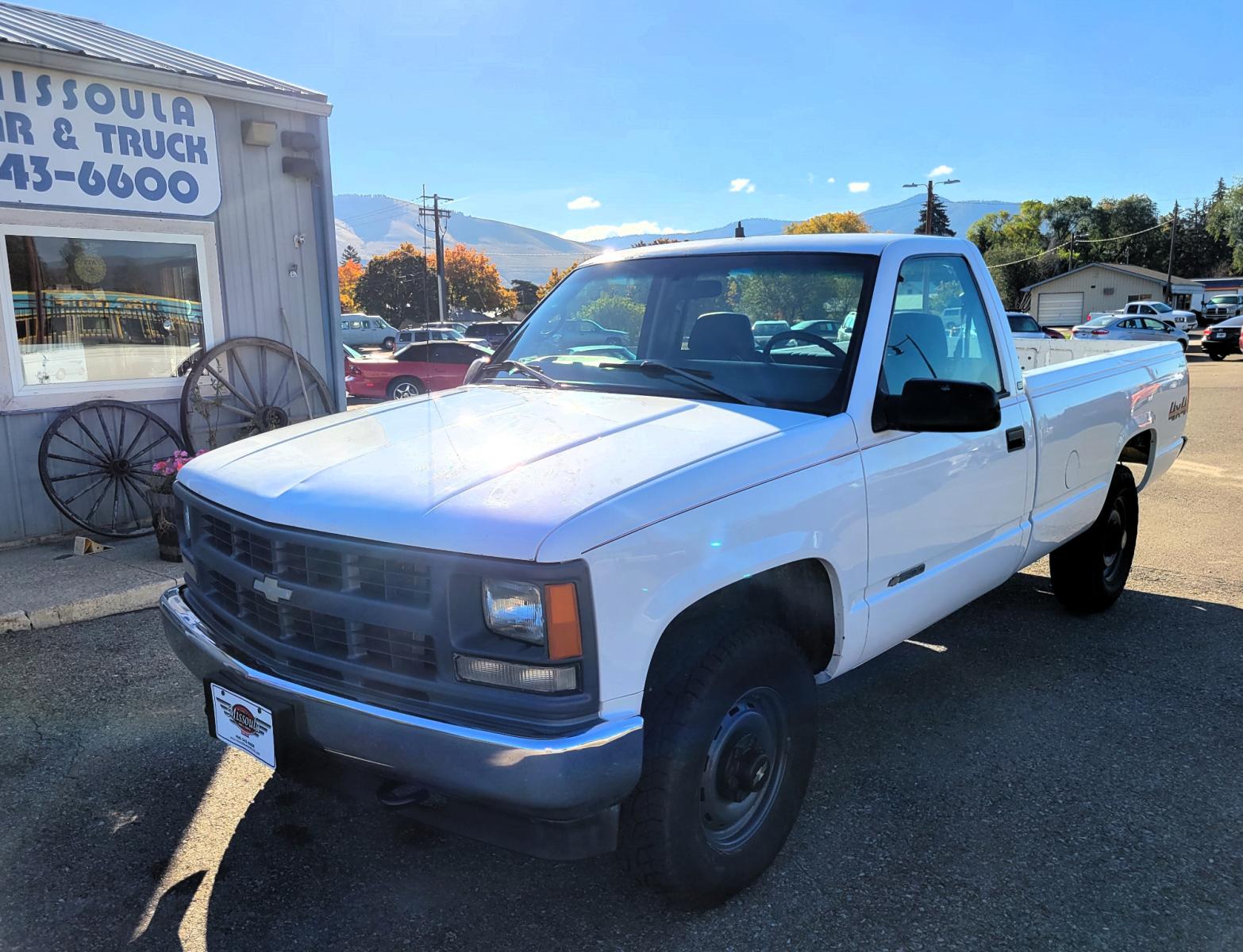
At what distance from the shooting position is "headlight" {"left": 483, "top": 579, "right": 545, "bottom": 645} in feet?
6.86

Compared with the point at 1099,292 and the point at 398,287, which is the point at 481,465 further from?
the point at 398,287

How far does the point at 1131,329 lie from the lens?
28.8 meters

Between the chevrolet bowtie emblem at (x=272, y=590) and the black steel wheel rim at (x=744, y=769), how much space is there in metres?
1.18

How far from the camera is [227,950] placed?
98.4 inches

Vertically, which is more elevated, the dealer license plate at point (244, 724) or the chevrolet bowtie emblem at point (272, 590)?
the chevrolet bowtie emblem at point (272, 590)

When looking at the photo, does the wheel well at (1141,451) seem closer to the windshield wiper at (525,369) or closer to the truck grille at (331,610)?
the windshield wiper at (525,369)

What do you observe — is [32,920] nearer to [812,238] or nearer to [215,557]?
[215,557]

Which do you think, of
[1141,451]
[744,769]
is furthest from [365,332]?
[744,769]

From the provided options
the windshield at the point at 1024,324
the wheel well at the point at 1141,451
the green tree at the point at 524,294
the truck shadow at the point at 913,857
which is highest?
the green tree at the point at 524,294

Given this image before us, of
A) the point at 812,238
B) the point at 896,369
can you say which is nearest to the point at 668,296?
the point at 812,238

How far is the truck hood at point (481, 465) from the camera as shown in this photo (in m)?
2.16

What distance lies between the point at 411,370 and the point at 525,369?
14713 mm

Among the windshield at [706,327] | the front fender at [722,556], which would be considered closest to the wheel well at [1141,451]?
the windshield at [706,327]

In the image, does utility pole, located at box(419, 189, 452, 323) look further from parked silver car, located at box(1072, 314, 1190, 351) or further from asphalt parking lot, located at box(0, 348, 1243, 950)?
asphalt parking lot, located at box(0, 348, 1243, 950)
